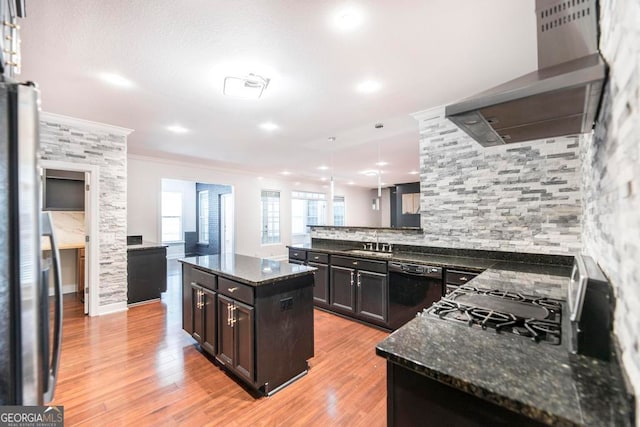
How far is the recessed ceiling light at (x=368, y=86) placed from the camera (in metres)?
2.62

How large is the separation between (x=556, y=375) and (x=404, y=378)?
Answer: 0.44 m

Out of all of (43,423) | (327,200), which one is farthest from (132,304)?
(327,200)

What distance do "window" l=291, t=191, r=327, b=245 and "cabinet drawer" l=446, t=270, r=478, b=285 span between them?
6.89 metres

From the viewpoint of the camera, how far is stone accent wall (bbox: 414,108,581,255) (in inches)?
103

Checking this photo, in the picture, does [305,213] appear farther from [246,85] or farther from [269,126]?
[246,85]

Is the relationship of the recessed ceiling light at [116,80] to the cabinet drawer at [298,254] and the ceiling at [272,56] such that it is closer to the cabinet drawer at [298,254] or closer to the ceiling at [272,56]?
the ceiling at [272,56]

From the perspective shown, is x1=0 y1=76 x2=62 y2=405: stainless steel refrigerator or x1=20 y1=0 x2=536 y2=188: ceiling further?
x1=20 y1=0 x2=536 y2=188: ceiling

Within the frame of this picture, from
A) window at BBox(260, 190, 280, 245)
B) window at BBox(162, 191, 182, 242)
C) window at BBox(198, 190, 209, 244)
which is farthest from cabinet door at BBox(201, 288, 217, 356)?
window at BBox(162, 191, 182, 242)

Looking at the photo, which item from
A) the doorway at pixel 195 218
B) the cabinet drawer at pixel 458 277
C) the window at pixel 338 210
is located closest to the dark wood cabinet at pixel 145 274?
the doorway at pixel 195 218

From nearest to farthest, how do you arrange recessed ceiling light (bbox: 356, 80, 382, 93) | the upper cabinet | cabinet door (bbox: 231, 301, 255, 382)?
cabinet door (bbox: 231, 301, 255, 382) → recessed ceiling light (bbox: 356, 80, 382, 93) → the upper cabinet

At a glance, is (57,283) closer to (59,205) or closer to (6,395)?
(6,395)

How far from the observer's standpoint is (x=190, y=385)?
7.47 feet

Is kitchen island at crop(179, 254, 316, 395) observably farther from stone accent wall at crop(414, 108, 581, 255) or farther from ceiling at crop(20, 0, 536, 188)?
stone accent wall at crop(414, 108, 581, 255)

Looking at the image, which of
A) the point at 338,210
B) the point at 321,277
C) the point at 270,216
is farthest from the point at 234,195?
the point at 338,210
